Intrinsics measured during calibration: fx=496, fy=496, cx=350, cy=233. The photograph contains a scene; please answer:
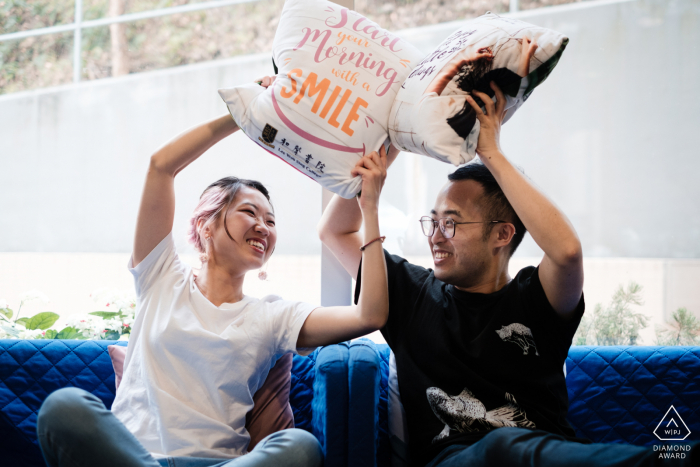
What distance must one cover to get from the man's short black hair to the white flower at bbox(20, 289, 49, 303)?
173 centimetres

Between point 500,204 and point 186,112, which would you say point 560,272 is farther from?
point 186,112

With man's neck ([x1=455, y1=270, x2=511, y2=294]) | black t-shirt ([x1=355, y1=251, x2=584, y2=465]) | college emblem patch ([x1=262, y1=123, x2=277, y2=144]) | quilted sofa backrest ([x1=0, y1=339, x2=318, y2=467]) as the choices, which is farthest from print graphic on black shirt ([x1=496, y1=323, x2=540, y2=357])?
college emblem patch ([x1=262, y1=123, x2=277, y2=144])

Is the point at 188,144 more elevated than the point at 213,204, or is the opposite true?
the point at 188,144

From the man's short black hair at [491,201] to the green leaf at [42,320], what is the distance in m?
1.66

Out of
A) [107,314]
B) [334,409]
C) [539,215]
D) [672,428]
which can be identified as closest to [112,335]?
[107,314]

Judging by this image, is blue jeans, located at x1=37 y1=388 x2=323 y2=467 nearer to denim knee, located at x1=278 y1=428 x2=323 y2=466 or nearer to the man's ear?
denim knee, located at x1=278 y1=428 x2=323 y2=466

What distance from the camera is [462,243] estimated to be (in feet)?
4.29

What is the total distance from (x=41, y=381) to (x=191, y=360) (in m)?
0.64

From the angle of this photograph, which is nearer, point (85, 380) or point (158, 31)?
point (85, 380)

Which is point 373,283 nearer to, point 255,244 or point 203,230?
point 255,244

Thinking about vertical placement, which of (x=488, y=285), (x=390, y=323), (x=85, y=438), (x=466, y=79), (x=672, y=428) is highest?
(x=466, y=79)

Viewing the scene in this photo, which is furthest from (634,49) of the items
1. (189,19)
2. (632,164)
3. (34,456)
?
(34,456)

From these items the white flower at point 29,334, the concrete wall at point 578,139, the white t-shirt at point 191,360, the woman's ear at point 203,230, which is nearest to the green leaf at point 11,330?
the white flower at point 29,334

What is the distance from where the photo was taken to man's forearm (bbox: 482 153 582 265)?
1124 mm
